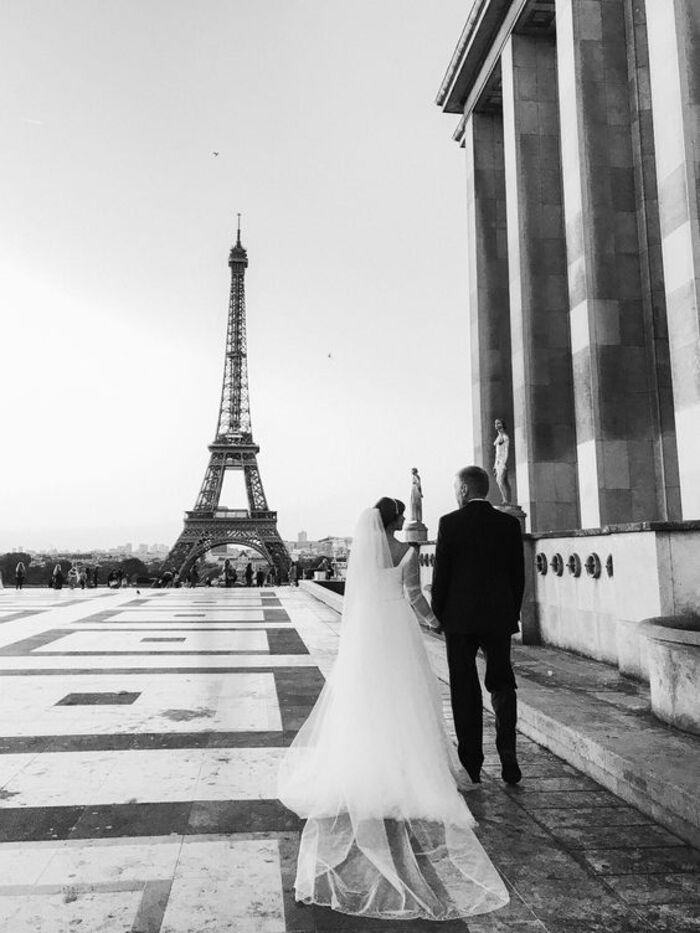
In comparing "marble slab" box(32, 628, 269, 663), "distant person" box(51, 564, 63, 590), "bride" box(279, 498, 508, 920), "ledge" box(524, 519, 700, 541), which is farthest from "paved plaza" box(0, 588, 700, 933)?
"distant person" box(51, 564, 63, 590)

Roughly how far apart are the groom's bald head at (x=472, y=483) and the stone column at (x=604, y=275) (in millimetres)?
8650

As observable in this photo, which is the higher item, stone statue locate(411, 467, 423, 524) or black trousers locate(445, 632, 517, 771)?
stone statue locate(411, 467, 423, 524)

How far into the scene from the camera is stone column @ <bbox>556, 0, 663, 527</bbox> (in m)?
12.8

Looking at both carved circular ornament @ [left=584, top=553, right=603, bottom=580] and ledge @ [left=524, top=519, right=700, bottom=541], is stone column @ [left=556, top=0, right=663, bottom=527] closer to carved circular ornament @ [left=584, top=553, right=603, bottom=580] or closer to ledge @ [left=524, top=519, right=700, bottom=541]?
ledge @ [left=524, top=519, right=700, bottom=541]

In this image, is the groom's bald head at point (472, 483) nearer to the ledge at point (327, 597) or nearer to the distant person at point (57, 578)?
the ledge at point (327, 597)

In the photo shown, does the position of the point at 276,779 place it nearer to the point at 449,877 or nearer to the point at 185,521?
the point at 449,877

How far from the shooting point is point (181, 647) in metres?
11.1

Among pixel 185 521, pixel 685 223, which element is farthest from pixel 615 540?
pixel 185 521

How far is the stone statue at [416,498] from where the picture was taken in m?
19.8

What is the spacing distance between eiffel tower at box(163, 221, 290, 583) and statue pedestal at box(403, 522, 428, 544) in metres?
39.9

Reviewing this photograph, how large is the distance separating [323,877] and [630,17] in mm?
15933

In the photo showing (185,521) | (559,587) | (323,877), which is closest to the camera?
(323,877)

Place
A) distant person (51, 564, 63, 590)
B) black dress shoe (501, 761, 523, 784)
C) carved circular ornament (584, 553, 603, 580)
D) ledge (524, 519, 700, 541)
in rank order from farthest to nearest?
distant person (51, 564, 63, 590) < carved circular ornament (584, 553, 603, 580) < ledge (524, 519, 700, 541) < black dress shoe (501, 761, 523, 784)

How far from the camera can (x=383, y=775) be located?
390cm
